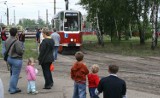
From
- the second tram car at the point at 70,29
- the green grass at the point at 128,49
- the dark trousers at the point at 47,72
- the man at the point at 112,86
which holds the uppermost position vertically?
the second tram car at the point at 70,29

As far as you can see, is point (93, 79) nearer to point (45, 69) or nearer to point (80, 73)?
point (80, 73)

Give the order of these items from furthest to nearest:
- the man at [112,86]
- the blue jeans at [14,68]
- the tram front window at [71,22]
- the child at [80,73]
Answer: the tram front window at [71,22] → the blue jeans at [14,68] → the child at [80,73] → the man at [112,86]

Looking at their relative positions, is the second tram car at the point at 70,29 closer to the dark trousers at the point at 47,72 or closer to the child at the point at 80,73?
the dark trousers at the point at 47,72

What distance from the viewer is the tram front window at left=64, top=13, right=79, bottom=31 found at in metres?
28.6

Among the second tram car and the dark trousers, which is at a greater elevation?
the second tram car

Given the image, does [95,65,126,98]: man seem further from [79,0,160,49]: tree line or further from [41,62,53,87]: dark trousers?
[79,0,160,49]: tree line

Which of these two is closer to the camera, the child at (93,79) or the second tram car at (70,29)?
the child at (93,79)

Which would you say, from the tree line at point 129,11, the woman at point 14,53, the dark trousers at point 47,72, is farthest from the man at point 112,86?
the tree line at point 129,11

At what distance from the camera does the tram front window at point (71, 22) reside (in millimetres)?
28641

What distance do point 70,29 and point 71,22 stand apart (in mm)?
539

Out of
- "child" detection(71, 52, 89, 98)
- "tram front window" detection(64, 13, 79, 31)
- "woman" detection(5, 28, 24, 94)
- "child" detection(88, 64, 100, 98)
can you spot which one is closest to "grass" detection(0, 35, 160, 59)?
"tram front window" detection(64, 13, 79, 31)

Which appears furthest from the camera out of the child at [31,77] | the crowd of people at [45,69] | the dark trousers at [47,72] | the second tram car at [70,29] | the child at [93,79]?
the second tram car at [70,29]

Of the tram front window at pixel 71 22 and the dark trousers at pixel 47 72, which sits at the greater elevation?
the tram front window at pixel 71 22

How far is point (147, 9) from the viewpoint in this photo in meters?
36.5
